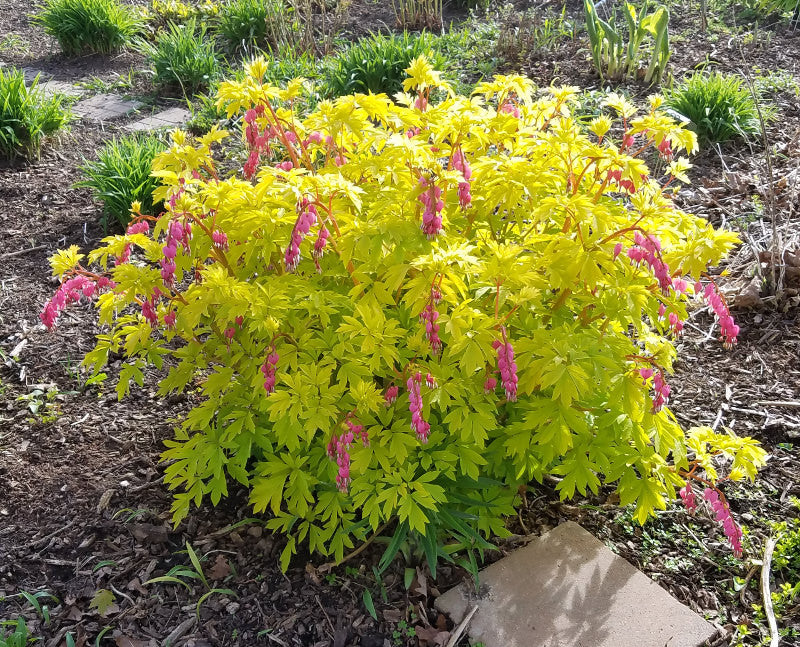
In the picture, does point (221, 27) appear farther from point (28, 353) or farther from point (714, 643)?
point (714, 643)

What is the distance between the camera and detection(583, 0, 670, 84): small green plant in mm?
5109

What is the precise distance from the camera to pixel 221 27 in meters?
6.82

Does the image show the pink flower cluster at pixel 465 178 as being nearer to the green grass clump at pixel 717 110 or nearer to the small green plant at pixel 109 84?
A: the green grass clump at pixel 717 110

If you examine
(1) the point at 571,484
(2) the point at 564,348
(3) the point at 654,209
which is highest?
(3) the point at 654,209

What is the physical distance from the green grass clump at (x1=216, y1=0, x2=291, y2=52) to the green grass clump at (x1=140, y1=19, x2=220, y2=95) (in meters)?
0.66

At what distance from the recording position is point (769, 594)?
2.40 metres

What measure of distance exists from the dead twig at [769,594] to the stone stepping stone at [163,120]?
4.63 m

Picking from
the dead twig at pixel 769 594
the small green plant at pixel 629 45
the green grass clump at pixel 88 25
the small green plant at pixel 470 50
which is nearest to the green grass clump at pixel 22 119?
the green grass clump at pixel 88 25

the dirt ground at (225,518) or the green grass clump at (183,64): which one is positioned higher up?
the green grass clump at (183,64)

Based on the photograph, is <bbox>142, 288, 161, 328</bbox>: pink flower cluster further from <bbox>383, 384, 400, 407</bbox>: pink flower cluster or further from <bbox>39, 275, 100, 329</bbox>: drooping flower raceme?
<bbox>383, 384, 400, 407</bbox>: pink flower cluster

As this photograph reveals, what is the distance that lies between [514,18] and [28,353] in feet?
16.7

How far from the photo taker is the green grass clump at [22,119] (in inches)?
190

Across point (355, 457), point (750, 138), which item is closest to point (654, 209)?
point (355, 457)

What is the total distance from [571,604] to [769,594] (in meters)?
0.64
